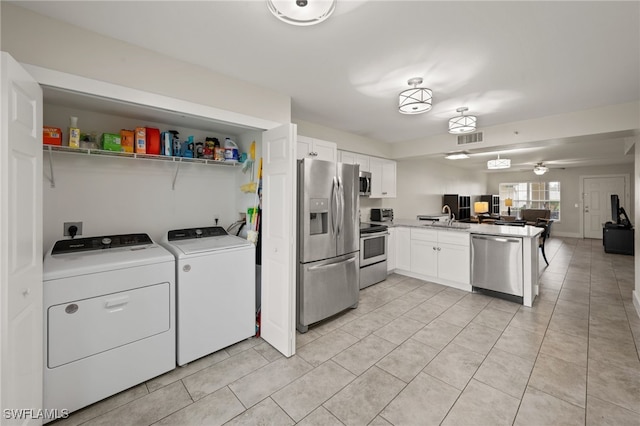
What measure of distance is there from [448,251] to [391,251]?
92 centimetres

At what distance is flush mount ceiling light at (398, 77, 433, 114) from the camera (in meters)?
2.49

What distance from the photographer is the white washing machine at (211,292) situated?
2131 millimetres

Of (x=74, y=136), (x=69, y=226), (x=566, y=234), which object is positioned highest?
(x=74, y=136)

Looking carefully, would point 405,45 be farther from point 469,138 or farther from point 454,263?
point 454,263

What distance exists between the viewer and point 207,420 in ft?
5.35

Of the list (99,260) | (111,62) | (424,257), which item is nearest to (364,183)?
(424,257)

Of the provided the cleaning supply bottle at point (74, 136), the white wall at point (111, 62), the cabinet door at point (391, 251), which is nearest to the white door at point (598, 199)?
→ the cabinet door at point (391, 251)

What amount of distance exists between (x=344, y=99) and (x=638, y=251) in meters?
4.15

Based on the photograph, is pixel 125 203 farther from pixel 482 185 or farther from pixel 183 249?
pixel 482 185

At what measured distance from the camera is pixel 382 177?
16.8ft

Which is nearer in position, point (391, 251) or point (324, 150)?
point (324, 150)

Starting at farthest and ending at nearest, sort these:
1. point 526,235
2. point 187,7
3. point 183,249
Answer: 1. point 526,235
2. point 183,249
3. point 187,7

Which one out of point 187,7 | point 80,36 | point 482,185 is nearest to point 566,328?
point 187,7

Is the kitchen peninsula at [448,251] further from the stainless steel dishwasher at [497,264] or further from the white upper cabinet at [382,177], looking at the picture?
the white upper cabinet at [382,177]
